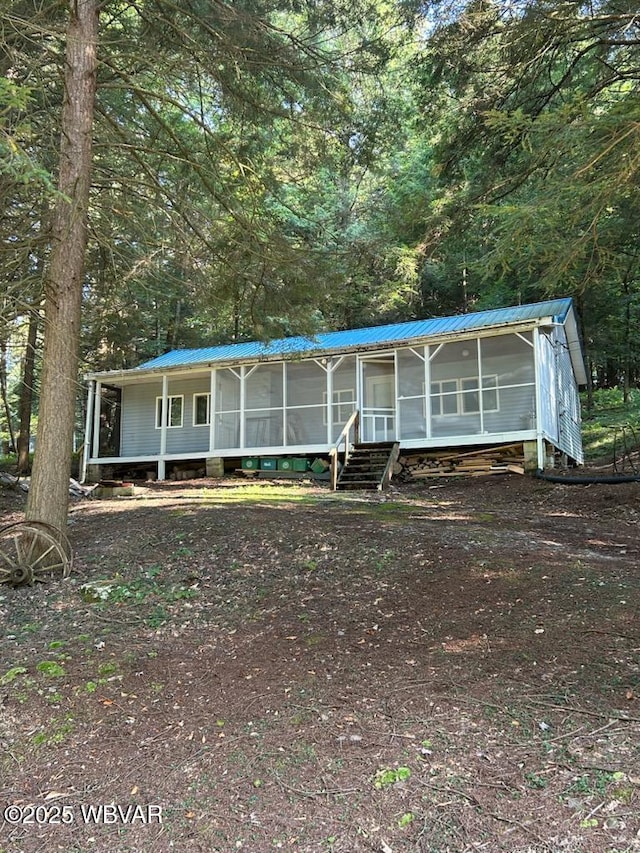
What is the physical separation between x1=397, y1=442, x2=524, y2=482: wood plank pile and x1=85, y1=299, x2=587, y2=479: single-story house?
0.36 meters

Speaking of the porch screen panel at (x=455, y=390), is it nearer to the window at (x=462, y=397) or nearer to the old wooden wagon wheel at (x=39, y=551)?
the window at (x=462, y=397)

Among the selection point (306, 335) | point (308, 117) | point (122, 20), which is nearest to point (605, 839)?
point (306, 335)

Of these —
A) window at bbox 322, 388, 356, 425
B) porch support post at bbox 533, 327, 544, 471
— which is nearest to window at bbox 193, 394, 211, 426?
window at bbox 322, 388, 356, 425

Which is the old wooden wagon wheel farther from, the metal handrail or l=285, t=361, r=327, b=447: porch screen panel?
l=285, t=361, r=327, b=447: porch screen panel

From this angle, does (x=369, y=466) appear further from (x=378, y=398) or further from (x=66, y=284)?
(x=66, y=284)

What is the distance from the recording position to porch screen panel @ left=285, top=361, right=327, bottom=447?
15953mm

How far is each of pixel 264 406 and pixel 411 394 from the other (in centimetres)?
436

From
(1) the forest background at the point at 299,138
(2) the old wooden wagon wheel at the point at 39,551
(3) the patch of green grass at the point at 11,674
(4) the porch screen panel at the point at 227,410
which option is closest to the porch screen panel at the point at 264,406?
(4) the porch screen panel at the point at 227,410

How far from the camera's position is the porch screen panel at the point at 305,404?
16.0 meters

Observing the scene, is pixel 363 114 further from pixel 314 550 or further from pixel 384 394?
pixel 384 394

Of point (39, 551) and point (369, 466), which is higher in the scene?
point (369, 466)

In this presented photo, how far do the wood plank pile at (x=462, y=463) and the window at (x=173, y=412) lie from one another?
8271 millimetres

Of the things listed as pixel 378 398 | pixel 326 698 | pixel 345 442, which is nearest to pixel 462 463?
pixel 345 442

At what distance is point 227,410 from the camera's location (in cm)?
1698
